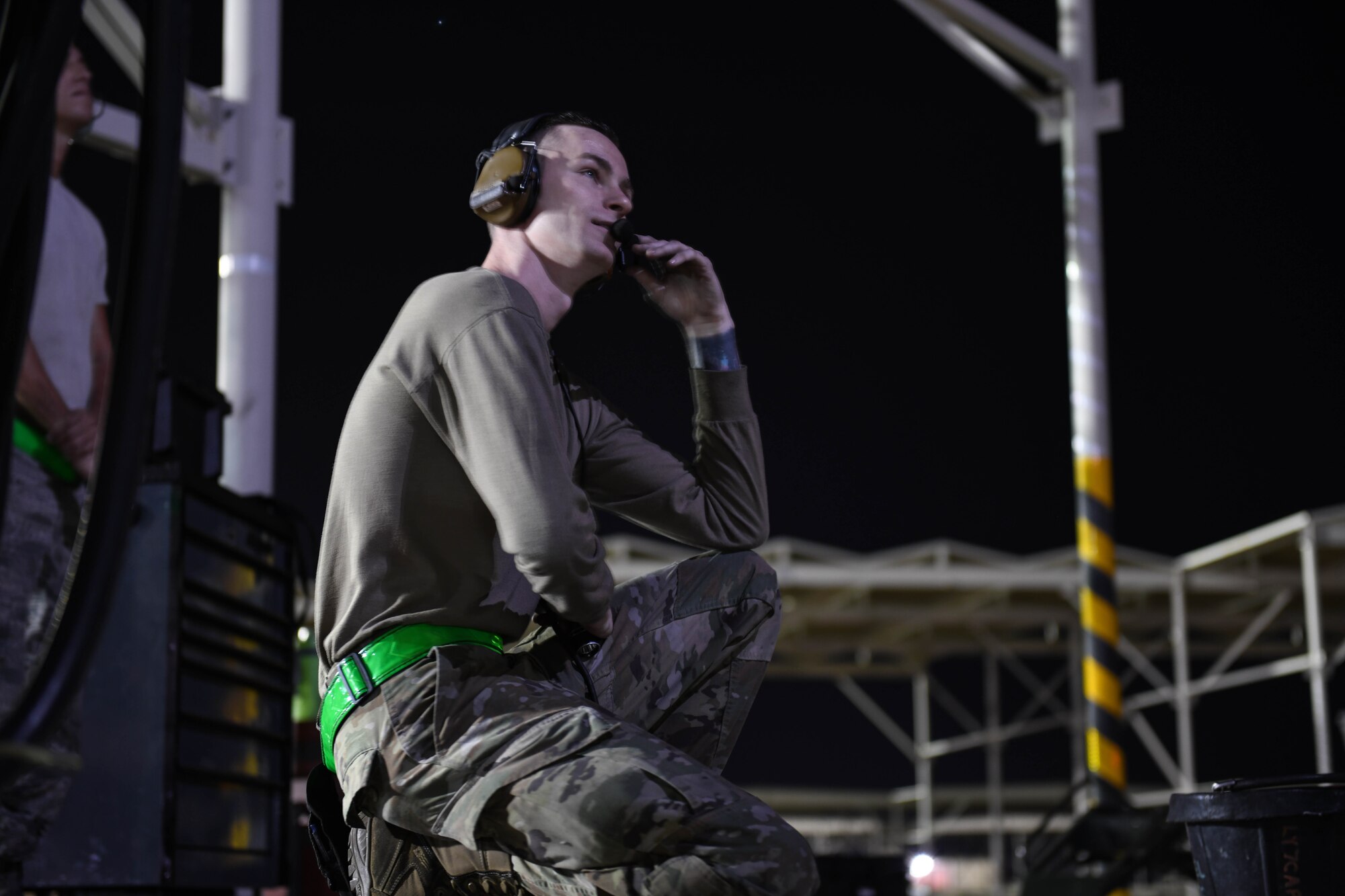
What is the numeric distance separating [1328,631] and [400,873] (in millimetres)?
13728

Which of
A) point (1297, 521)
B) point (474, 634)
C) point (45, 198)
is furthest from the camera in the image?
point (1297, 521)

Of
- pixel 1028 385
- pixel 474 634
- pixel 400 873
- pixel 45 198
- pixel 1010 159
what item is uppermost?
pixel 1010 159

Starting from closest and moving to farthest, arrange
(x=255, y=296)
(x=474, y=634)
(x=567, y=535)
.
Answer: (x=567, y=535)
(x=474, y=634)
(x=255, y=296)

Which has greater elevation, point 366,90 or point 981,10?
point 366,90

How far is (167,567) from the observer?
345 centimetres

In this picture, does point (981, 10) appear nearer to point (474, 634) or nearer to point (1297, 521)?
point (1297, 521)

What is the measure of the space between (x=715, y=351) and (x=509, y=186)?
19.7 inches

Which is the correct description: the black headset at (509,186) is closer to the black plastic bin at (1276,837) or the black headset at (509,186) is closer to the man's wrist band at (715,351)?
the man's wrist band at (715,351)

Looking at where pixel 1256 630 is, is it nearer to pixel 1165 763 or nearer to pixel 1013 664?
pixel 1165 763

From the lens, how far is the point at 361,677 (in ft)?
6.93

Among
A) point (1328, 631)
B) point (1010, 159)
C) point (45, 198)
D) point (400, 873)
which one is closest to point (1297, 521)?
point (1328, 631)

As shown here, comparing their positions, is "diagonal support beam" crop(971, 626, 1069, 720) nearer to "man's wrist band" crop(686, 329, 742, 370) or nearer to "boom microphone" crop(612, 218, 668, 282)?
"man's wrist band" crop(686, 329, 742, 370)

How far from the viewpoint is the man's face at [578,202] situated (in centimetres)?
250

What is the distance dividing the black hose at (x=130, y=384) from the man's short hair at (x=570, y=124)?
4.58 ft
